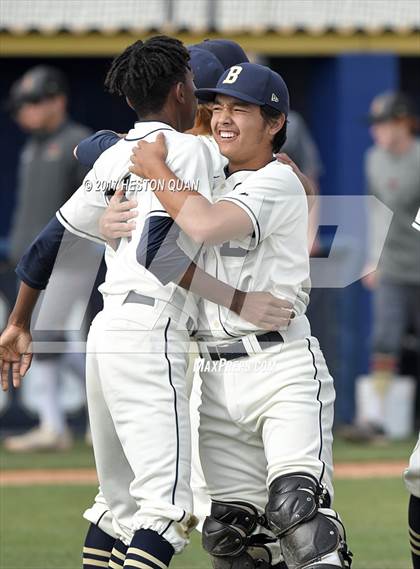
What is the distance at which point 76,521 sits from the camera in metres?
7.29

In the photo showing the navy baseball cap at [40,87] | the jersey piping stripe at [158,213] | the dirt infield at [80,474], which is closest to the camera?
the jersey piping stripe at [158,213]

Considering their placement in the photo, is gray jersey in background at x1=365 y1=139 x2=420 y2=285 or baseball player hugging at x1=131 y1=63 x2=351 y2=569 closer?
baseball player hugging at x1=131 y1=63 x2=351 y2=569

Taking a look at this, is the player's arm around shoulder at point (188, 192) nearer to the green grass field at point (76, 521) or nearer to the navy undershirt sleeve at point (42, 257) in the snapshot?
the navy undershirt sleeve at point (42, 257)

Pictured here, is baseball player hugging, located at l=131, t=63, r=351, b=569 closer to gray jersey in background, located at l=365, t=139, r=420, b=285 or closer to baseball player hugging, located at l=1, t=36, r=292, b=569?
baseball player hugging, located at l=1, t=36, r=292, b=569

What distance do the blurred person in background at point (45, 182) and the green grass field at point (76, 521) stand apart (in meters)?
0.35

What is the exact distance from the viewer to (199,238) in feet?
14.0

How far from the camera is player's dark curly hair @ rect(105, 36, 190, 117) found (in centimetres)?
448

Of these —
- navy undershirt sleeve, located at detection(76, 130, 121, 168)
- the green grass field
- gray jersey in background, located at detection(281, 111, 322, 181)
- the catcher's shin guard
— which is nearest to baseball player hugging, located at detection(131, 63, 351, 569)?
the catcher's shin guard

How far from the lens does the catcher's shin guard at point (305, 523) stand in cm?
429

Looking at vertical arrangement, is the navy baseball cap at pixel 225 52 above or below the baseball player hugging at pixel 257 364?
above

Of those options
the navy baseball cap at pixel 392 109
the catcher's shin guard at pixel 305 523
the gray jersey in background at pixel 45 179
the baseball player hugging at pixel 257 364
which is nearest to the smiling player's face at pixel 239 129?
the baseball player hugging at pixel 257 364

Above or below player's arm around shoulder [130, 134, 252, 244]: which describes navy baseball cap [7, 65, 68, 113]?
below

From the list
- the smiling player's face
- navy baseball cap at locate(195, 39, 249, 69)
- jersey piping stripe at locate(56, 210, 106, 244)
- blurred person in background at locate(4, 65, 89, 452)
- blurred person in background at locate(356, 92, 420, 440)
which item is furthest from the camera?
blurred person in background at locate(356, 92, 420, 440)

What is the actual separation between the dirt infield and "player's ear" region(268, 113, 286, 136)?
14.5 feet
